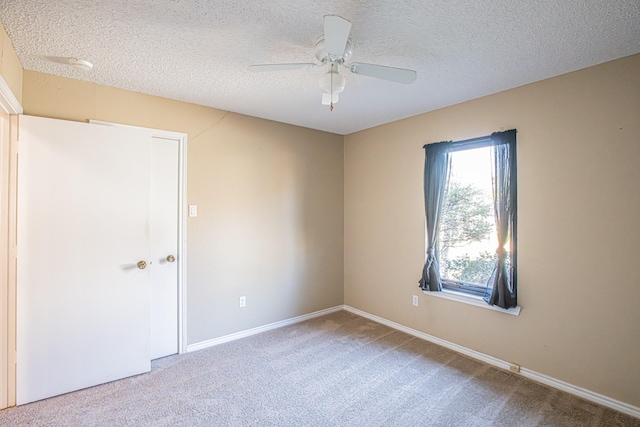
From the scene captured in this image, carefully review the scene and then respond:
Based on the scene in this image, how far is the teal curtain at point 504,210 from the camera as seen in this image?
8.57ft

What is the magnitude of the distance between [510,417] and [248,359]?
7.00 feet

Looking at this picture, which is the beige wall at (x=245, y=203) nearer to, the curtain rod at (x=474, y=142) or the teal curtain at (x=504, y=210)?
the curtain rod at (x=474, y=142)

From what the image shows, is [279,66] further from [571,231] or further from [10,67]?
[571,231]

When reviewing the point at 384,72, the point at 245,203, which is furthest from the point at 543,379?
the point at 245,203

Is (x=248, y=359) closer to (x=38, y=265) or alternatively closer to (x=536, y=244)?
(x=38, y=265)

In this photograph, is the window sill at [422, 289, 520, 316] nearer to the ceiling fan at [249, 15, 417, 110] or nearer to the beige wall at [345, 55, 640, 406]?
the beige wall at [345, 55, 640, 406]

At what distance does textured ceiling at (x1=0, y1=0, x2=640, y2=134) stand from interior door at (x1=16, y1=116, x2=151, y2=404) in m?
0.62

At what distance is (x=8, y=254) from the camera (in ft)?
7.10

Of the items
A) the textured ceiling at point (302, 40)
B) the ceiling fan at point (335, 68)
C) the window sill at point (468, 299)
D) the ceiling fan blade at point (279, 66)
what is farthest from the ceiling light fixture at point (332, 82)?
the window sill at point (468, 299)

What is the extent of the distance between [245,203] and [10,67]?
2.05 metres

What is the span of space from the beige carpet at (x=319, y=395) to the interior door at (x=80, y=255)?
237 mm

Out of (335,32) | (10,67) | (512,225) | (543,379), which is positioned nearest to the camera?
(335,32)

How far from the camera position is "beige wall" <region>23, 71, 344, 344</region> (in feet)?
8.81

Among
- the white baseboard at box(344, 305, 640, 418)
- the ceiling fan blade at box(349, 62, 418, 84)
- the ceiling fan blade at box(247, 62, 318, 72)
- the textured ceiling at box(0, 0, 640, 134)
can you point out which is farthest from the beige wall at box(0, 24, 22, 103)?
the white baseboard at box(344, 305, 640, 418)
